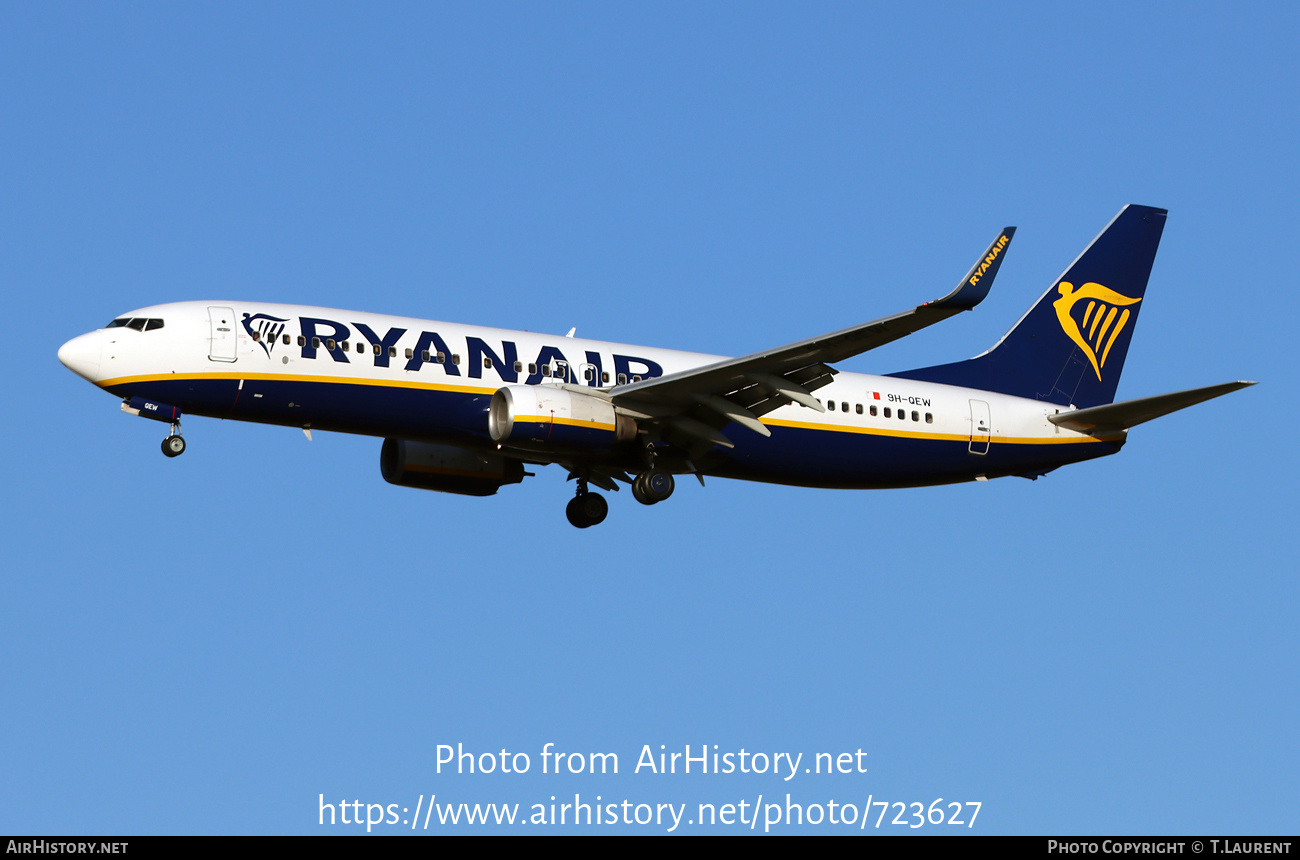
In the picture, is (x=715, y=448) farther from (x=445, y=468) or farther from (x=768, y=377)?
(x=445, y=468)

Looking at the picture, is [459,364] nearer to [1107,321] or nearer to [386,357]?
[386,357]

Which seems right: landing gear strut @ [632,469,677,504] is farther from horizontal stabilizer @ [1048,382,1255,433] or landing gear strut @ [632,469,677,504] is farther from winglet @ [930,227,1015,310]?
horizontal stabilizer @ [1048,382,1255,433]

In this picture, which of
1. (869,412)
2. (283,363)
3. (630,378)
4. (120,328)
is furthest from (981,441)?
(120,328)

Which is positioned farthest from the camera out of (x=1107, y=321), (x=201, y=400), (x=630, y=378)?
(x=1107, y=321)

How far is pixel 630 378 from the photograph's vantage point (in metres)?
34.7

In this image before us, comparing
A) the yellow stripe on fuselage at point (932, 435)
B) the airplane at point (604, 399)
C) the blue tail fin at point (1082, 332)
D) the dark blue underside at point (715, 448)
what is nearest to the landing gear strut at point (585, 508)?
the airplane at point (604, 399)

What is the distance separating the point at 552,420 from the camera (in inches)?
1264

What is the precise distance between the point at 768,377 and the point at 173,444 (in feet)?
41.3

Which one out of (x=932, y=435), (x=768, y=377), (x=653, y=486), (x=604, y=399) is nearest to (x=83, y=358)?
(x=604, y=399)

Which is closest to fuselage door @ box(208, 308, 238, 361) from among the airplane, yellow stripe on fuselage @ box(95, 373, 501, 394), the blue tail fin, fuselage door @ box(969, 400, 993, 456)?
the airplane

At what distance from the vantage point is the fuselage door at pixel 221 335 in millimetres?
31719

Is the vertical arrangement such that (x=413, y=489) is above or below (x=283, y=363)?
below

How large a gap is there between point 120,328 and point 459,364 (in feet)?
23.2

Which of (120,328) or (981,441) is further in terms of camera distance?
(981,441)
